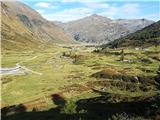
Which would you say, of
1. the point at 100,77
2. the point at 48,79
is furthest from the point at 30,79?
the point at 100,77

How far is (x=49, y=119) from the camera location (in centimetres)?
5194

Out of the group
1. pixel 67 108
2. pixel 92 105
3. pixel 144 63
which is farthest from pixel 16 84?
pixel 144 63

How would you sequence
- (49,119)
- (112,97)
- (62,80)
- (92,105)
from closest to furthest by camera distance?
(49,119), (92,105), (112,97), (62,80)

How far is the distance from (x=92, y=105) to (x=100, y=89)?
34119 mm

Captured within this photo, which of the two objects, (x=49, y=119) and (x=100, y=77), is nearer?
(x=49, y=119)

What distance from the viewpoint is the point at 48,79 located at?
134 metres

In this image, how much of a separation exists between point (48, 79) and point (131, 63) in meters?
73.9

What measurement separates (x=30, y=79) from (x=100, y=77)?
26.6m

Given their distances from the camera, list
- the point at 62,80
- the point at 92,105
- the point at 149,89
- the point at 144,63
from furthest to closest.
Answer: the point at 144,63 < the point at 62,80 < the point at 149,89 < the point at 92,105

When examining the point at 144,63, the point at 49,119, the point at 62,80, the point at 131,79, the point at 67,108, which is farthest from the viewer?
the point at 144,63

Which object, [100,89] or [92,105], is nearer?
[92,105]

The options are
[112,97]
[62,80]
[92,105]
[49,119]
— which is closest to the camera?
[49,119]

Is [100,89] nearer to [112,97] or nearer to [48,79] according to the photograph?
[112,97]

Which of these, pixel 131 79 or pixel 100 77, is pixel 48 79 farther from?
pixel 131 79
